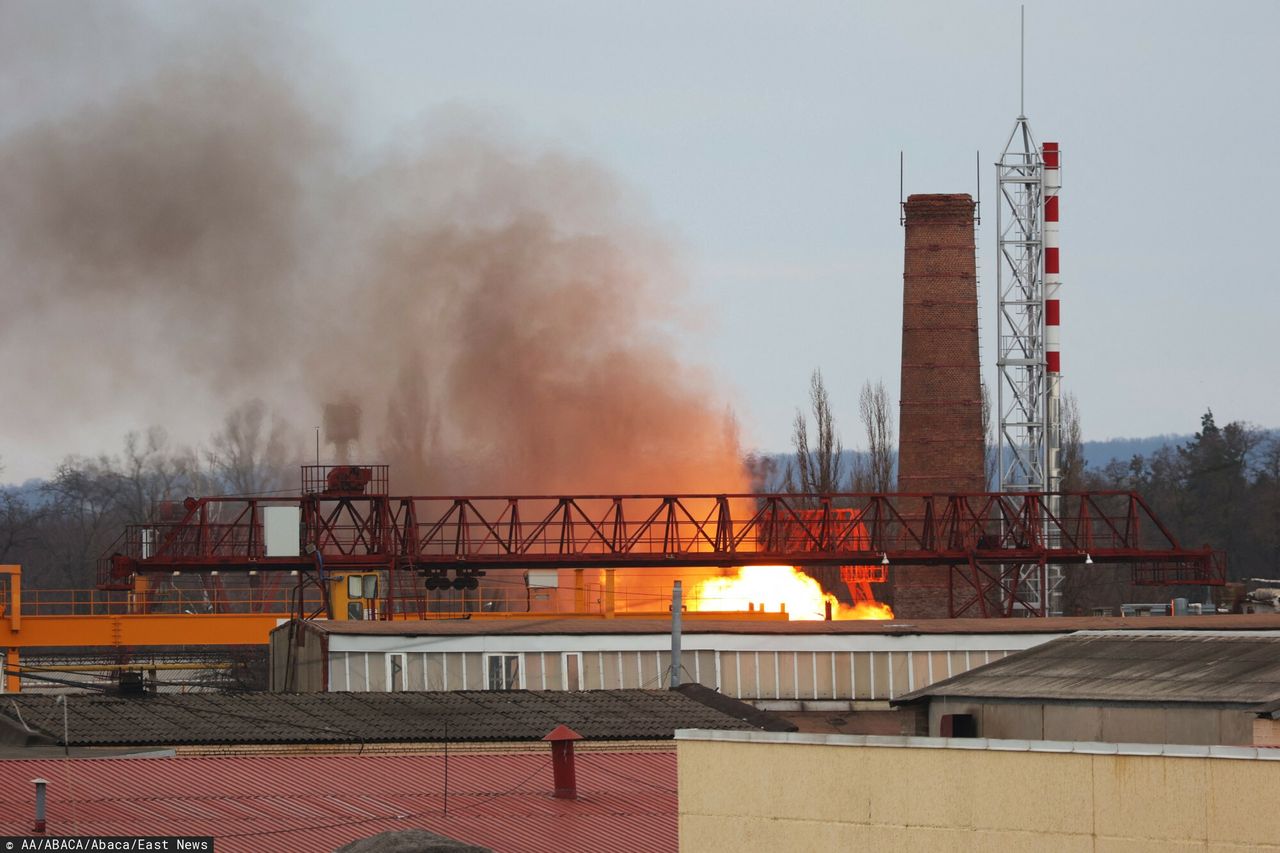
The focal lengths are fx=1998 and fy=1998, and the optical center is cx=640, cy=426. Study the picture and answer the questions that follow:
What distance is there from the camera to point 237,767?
90.9 ft

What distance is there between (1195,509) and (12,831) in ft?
321

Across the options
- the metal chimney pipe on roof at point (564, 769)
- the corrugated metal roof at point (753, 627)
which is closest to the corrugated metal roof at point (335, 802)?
the metal chimney pipe on roof at point (564, 769)

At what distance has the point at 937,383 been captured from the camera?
6631 cm

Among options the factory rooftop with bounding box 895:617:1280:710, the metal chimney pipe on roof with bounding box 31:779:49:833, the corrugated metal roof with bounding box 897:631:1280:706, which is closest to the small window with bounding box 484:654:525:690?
the factory rooftop with bounding box 895:617:1280:710

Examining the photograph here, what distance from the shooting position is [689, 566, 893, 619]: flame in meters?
65.6

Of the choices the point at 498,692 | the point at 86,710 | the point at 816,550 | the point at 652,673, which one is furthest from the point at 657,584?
the point at 86,710

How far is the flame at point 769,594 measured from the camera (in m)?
65.6

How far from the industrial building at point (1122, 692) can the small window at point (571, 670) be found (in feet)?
44.2

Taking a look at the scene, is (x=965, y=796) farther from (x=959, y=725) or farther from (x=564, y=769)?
(x=959, y=725)

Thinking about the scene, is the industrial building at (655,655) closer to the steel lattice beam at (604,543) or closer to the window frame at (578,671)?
the window frame at (578,671)

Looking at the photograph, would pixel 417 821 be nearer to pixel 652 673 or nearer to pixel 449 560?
pixel 652 673

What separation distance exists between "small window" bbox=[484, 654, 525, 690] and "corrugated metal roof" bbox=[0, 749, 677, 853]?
1559cm

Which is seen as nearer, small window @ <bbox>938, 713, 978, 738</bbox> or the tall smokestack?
small window @ <bbox>938, 713, 978, 738</bbox>

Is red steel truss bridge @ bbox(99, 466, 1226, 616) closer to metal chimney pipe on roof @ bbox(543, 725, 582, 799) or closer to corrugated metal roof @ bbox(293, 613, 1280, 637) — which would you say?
corrugated metal roof @ bbox(293, 613, 1280, 637)
